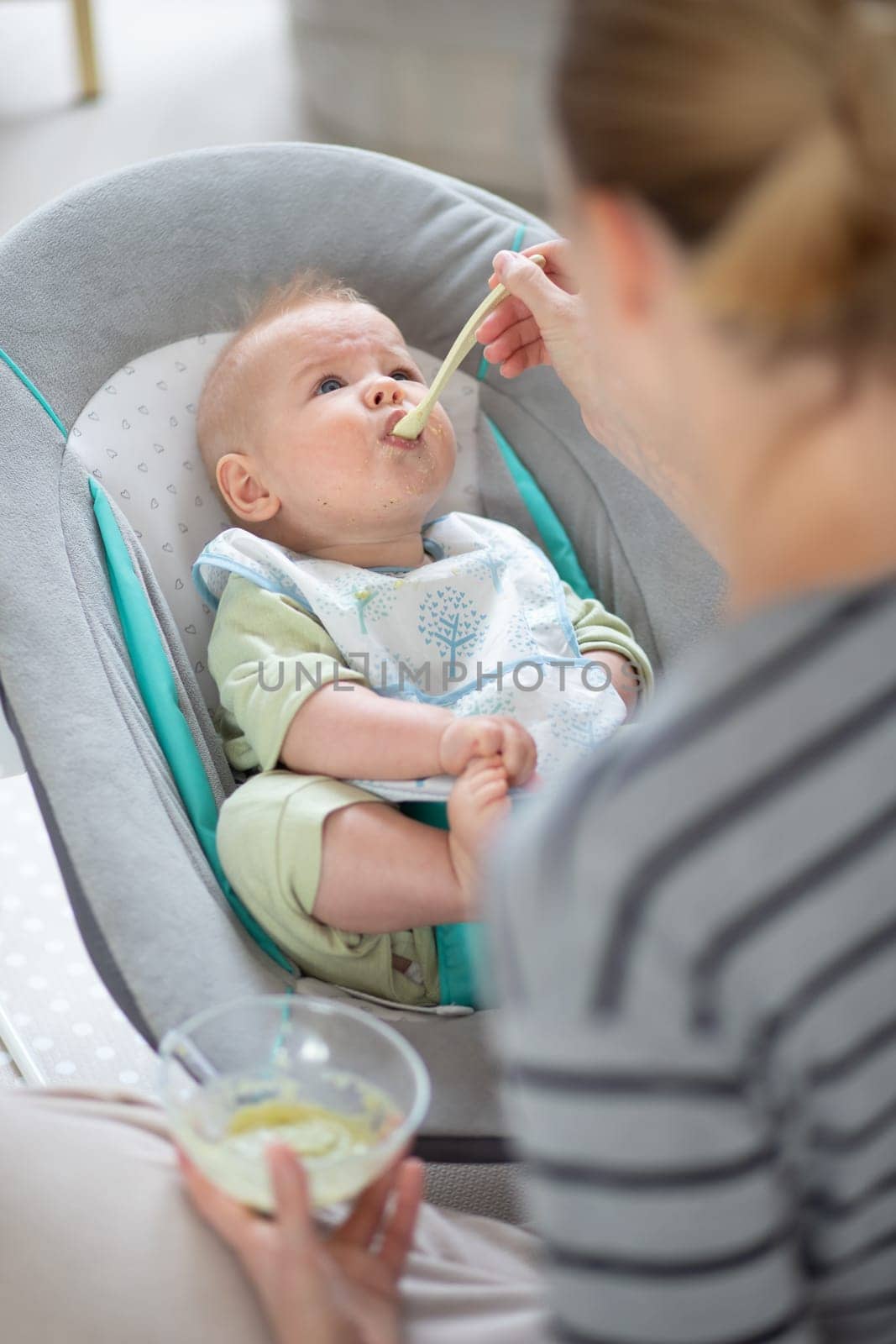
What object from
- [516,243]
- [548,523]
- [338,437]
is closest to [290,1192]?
[338,437]

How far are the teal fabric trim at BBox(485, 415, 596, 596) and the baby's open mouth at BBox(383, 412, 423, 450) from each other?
0.21m

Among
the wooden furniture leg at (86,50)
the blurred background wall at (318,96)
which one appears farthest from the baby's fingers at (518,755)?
the wooden furniture leg at (86,50)

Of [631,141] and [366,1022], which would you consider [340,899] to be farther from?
[631,141]

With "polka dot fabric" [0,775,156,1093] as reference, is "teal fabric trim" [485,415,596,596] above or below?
above

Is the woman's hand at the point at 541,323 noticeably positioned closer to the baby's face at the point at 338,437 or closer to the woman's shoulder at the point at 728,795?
the baby's face at the point at 338,437

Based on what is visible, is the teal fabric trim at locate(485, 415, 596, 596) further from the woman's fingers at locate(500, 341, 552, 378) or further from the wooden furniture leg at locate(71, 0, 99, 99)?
the wooden furniture leg at locate(71, 0, 99, 99)

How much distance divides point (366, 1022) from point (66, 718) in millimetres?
409

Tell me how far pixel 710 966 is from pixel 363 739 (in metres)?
0.75

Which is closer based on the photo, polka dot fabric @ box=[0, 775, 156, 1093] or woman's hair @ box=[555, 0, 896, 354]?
woman's hair @ box=[555, 0, 896, 354]

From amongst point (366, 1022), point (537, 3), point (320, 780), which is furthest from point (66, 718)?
point (537, 3)

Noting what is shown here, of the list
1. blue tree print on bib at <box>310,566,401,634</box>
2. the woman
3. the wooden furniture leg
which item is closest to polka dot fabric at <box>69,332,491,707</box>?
blue tree print on bib at <box>310,566,401,634</box>

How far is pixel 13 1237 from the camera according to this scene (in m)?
0.84

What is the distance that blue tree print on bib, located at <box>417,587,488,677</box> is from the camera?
4.88 feet

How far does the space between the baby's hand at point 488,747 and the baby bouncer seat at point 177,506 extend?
23 cm
